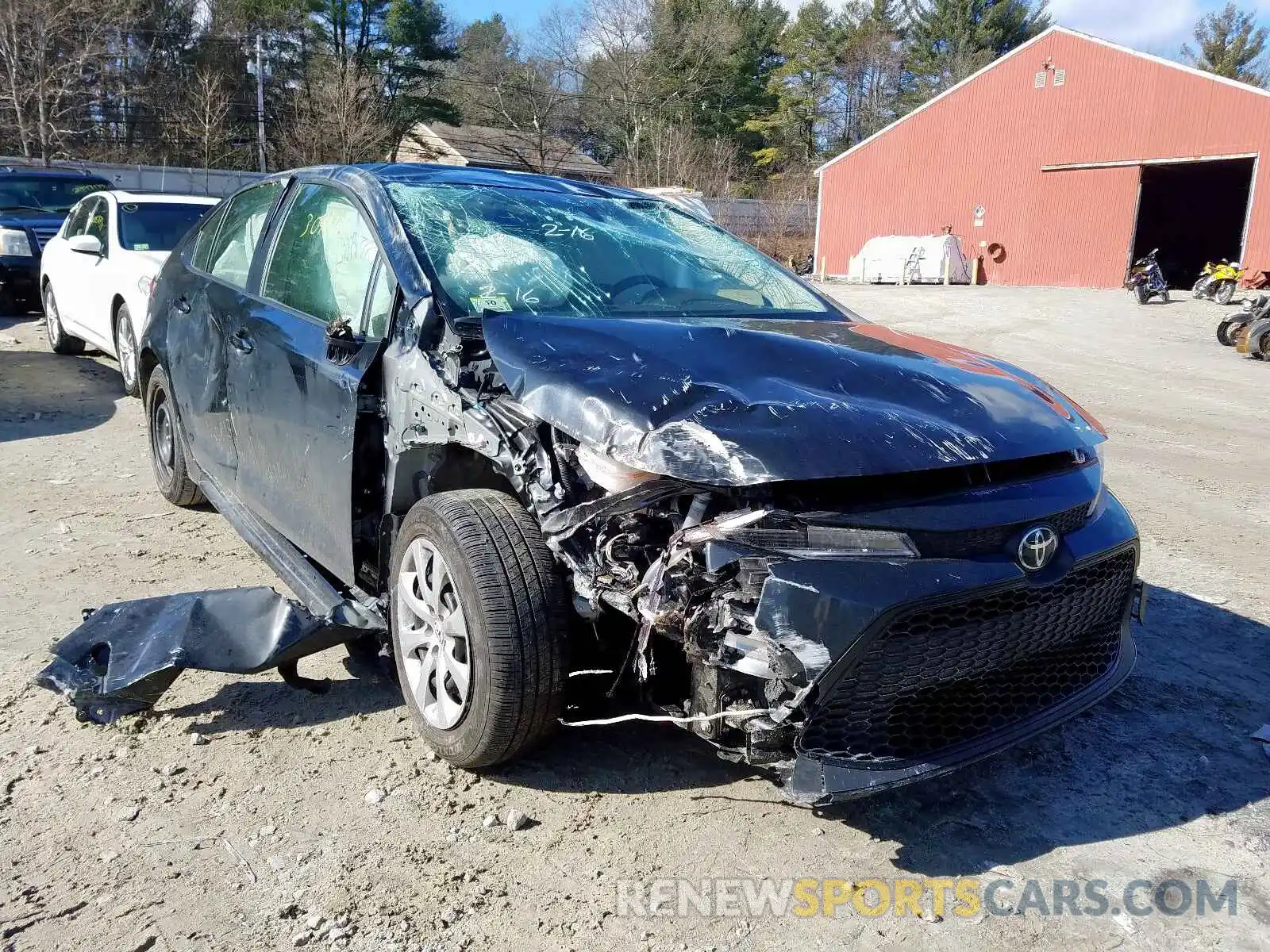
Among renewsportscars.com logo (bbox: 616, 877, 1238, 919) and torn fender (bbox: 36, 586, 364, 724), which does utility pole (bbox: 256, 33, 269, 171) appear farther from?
renewsportscars.com logo (bbox: 616, 877, 1238, 919)

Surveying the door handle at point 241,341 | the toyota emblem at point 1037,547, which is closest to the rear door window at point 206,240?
the door handle at point 241,341

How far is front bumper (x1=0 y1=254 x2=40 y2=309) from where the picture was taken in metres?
11.7

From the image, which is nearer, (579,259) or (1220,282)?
(579,259)

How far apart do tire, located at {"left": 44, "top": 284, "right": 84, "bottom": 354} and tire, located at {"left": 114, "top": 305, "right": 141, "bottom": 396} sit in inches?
83.0

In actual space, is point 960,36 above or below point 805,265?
above

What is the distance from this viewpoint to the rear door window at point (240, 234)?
413 centimetres

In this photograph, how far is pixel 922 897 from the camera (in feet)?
8.04

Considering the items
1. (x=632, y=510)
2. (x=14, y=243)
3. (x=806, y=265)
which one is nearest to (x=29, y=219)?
(x=14, y=243)

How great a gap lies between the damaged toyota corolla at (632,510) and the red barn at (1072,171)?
2445cm

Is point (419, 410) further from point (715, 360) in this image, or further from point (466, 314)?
point (715, 360)

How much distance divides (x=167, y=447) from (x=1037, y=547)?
14.5 ft

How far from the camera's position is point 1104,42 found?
82.6 feet

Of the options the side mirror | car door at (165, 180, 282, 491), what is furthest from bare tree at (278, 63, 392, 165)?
car door at (165, 180, 282, 491)

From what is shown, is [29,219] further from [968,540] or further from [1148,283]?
[1148,283]
